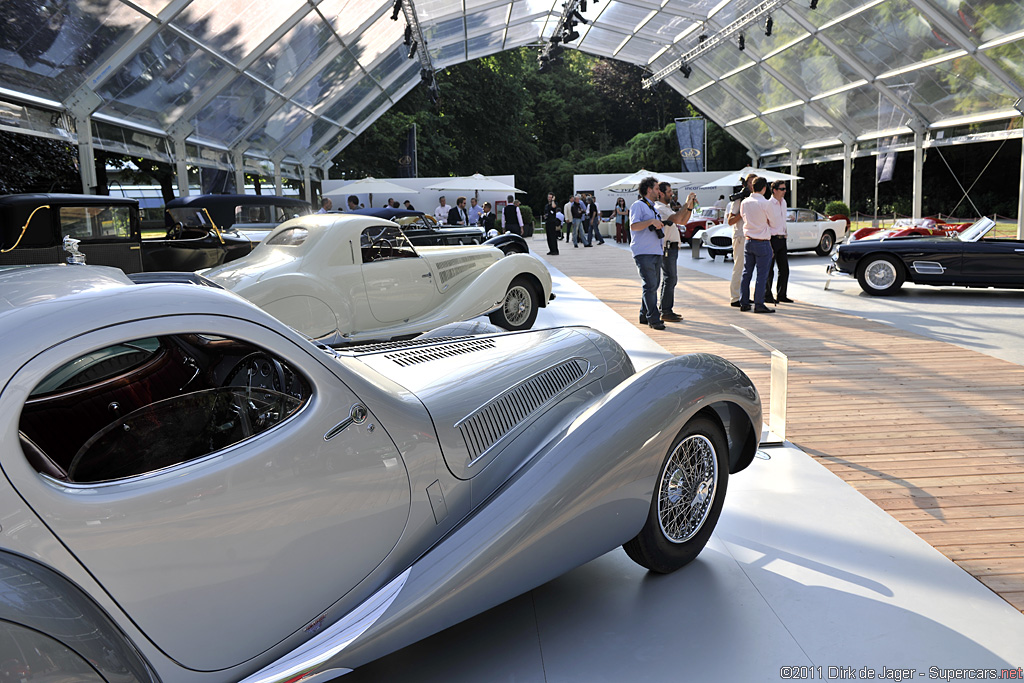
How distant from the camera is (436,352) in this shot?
3.49 metres

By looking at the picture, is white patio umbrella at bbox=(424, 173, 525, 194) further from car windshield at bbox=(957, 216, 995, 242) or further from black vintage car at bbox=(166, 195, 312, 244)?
car windshield at bbox=(957, 216, 995, 242)

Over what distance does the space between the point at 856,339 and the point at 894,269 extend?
4.12 metres

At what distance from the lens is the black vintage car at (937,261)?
11031 mm

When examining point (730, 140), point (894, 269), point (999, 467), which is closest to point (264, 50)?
point (894, 269)


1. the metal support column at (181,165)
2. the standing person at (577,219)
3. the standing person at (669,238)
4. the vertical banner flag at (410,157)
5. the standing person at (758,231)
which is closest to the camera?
the standing person at (669,238)

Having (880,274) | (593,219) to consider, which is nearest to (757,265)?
(880,274)

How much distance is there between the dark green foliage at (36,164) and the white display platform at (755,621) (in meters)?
17.9

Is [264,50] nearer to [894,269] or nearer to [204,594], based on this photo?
[894,269]

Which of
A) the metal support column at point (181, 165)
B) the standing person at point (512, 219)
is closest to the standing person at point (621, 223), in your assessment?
the standing person at point (512, 219)

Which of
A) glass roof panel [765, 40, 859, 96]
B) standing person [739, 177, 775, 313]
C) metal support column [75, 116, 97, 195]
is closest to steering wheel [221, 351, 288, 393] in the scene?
standing person [739, 177, 775, 313]

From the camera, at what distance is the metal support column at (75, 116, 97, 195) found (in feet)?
48.0

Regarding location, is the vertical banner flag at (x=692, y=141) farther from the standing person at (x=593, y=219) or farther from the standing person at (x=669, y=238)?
the standing person at (x=669, y=238)

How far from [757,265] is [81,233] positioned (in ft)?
28.2

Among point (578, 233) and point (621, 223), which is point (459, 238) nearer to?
point (578, 233)
